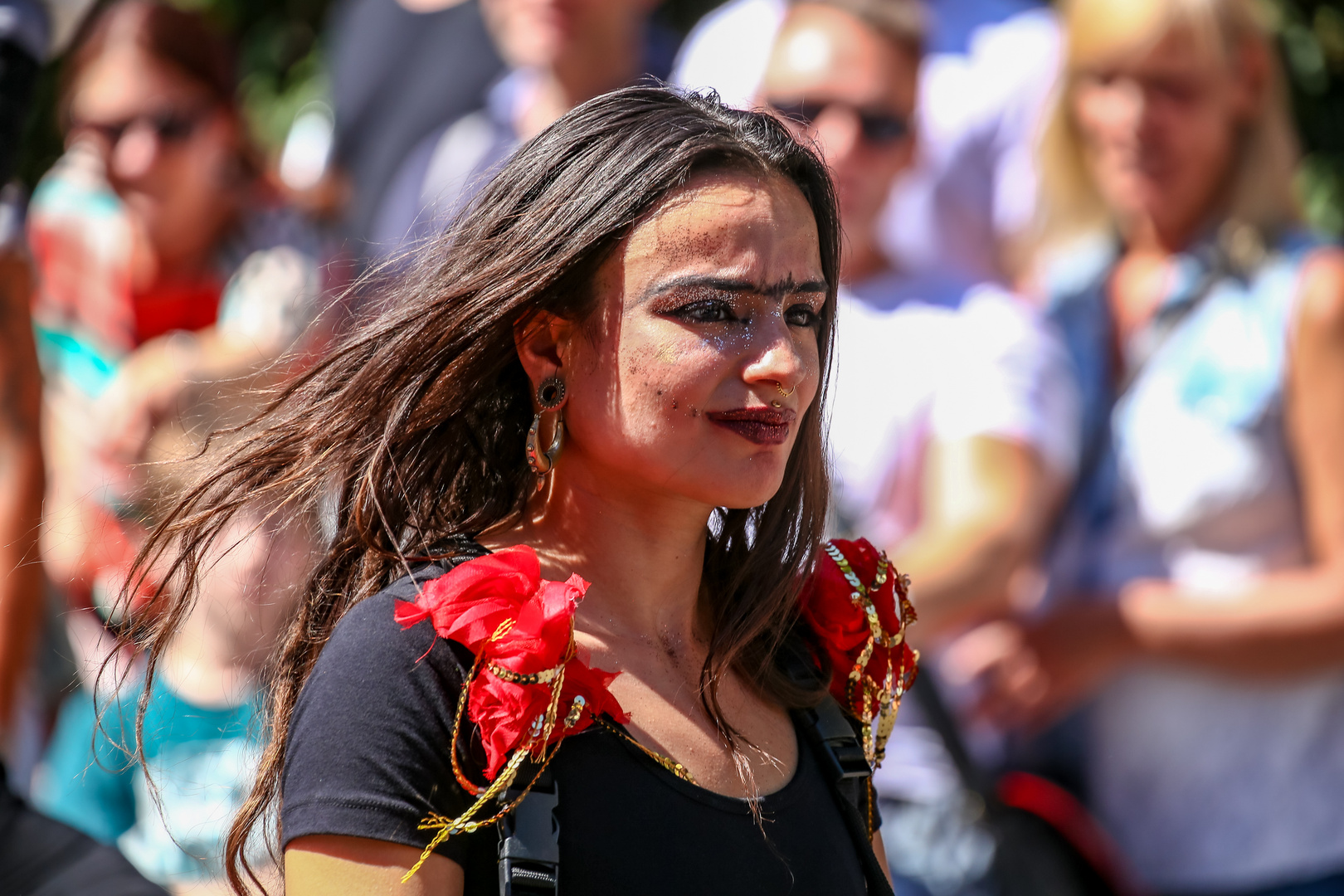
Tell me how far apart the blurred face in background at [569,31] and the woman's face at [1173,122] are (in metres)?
1.16

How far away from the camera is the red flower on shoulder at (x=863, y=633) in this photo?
177 centimetres

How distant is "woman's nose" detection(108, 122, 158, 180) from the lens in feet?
13.1

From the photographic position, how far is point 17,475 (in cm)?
275

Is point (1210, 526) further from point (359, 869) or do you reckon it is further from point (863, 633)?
point (359, 869)

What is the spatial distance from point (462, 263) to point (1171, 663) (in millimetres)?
1992

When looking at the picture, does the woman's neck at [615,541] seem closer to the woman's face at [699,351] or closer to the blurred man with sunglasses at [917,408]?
the woman's face at [699,351]

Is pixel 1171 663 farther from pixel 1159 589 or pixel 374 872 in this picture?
pixel 374 872

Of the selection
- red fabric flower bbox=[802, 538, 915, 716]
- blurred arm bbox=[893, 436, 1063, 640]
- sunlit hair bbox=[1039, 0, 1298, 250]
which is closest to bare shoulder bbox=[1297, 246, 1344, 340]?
sunlit hair bbox=[1039, 0, 1298, 250]

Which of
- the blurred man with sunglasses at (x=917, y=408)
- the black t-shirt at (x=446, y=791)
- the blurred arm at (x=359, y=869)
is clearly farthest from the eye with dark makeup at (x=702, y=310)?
the blurred man with sunglasses at (x=917, y=408)

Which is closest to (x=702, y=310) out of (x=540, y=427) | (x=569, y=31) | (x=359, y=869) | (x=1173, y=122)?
(x=540, y=427)

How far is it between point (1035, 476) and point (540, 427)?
67.5 inches

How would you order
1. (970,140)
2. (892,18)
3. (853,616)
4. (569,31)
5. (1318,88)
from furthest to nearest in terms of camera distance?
(1318,88)
(970,140)
(569,31)
(892,18)
(853,616)

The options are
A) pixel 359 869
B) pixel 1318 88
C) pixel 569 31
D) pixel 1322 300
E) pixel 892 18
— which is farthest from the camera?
pixel 1318 88

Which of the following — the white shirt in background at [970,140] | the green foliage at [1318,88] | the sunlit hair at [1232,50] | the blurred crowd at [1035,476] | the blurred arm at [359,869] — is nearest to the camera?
the blurred arm at [359,869]
